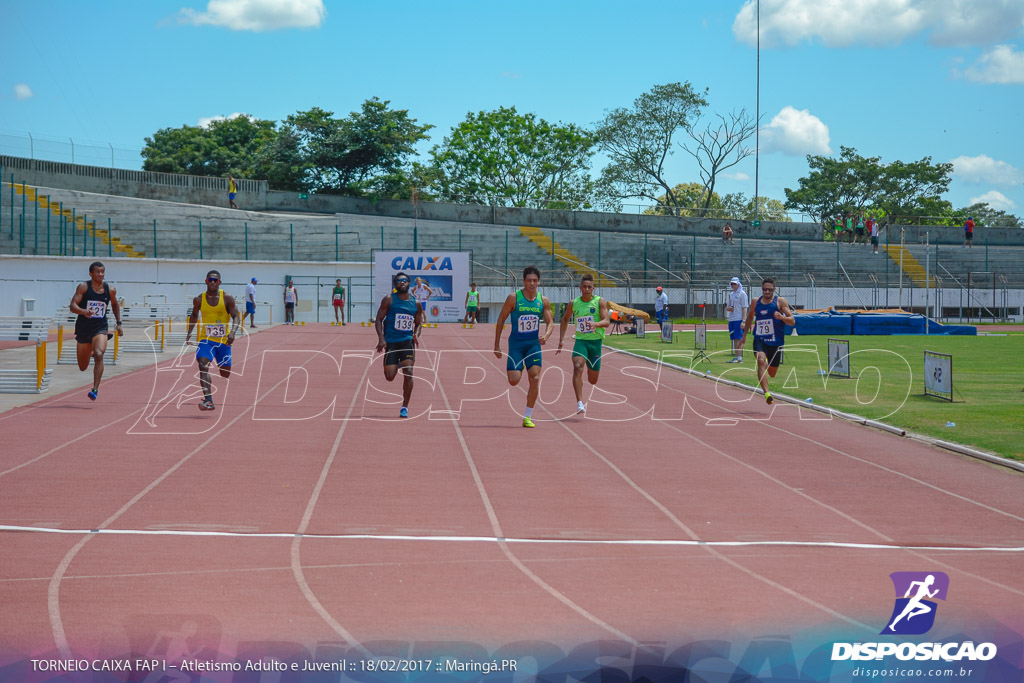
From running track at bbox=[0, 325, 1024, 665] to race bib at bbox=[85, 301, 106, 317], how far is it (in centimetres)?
143

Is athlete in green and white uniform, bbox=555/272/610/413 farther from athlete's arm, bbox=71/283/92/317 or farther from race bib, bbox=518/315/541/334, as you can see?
athlete's arm, bbox=71/283/92/317

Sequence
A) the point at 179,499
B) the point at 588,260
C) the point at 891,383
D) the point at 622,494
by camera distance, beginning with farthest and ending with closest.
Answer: the point at 588,260, the point at 891,383, the point at 622,494, the point at 179,499

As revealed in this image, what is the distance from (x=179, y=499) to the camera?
26.8 feet

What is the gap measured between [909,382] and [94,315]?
47.0 ft

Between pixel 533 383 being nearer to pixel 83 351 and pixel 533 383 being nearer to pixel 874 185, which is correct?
pixel 83 351

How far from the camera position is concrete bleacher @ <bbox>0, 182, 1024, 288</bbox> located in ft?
165

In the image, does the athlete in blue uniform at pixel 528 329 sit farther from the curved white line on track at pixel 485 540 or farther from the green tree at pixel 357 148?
the green tree at pixel 357 148

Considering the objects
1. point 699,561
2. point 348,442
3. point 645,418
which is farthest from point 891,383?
point 699,561

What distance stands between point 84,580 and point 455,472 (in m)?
4.30

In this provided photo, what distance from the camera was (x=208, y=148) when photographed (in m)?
76.4

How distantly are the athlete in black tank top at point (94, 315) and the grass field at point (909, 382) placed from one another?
1105 cm

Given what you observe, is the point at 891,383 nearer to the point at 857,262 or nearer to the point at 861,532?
the point at 861,532

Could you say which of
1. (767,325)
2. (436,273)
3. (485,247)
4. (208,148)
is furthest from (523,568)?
(208,148)

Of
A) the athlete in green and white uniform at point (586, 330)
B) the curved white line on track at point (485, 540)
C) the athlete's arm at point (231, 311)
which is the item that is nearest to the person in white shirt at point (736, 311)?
the athlete in green and white uniform at point (586, 330)
